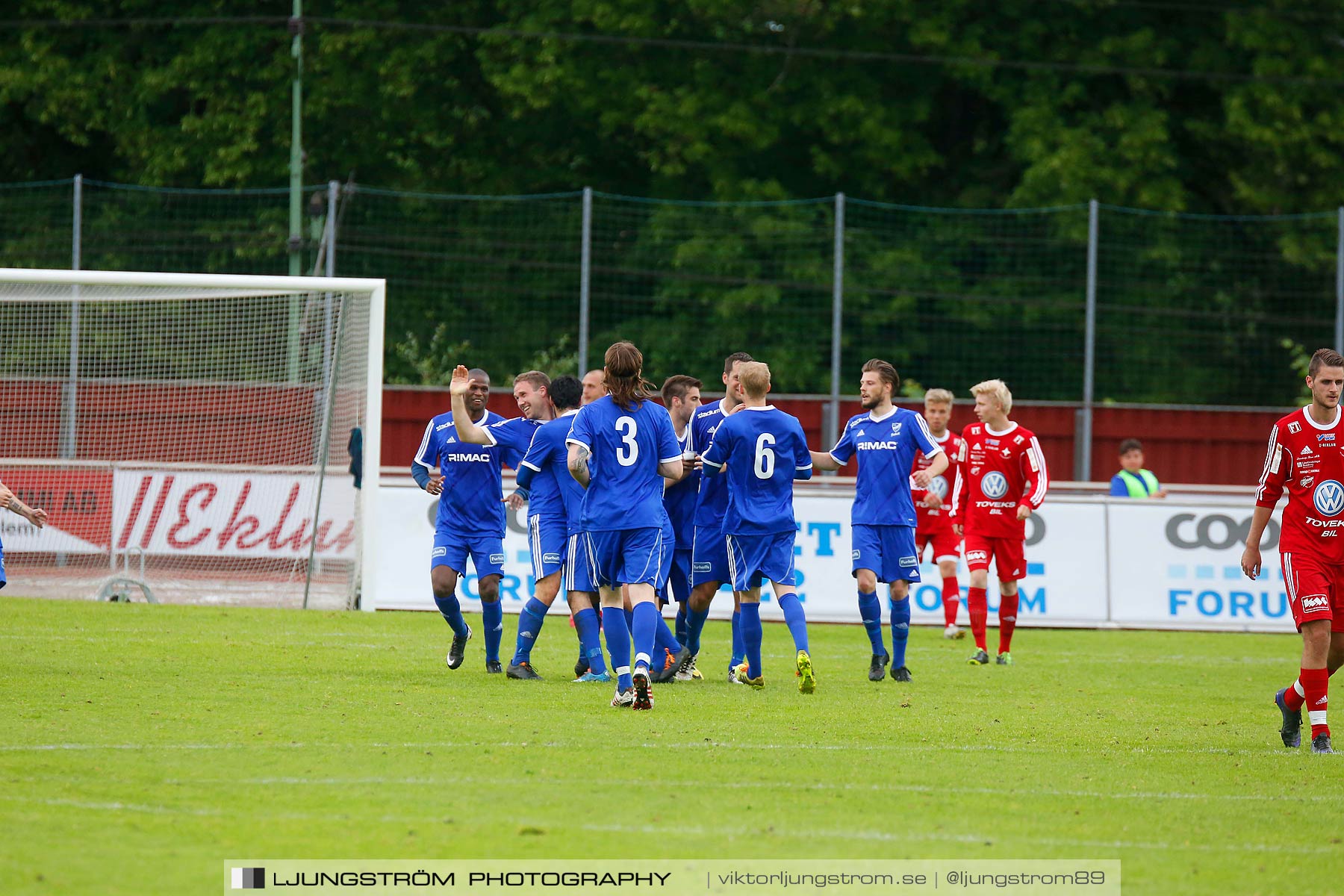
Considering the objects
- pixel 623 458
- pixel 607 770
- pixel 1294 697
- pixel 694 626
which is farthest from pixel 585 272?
pixel 607 770

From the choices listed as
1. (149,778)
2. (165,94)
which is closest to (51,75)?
(165,94)

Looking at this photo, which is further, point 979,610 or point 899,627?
point 979,610

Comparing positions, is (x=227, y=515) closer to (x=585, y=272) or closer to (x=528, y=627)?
(x=528, y=627)

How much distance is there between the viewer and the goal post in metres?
15.4

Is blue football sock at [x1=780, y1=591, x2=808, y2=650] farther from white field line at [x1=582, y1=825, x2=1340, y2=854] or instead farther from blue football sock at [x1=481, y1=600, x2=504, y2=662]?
white field line at [x1=582, y1=825, x2=1340, y2=854]

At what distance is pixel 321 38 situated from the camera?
28.9 meters

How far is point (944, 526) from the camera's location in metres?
14.9

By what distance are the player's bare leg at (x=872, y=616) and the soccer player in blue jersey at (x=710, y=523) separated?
0.95m

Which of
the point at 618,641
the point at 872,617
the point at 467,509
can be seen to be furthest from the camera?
the point at 872,617

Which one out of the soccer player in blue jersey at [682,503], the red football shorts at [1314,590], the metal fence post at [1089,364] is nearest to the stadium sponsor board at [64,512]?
the soccer player in blue jersey at [682,503]

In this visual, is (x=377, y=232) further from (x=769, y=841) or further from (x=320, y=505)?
(x=769, y=841)

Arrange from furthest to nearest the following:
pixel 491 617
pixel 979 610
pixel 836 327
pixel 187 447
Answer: pixel 836 327
pixel 187 447
pixel 979 610
pixel 491 617

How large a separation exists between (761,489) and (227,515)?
7.40 metres

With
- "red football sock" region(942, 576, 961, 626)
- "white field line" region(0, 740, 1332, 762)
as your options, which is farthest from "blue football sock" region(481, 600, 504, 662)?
"red football sock" region(942, 576, 961, 626)
